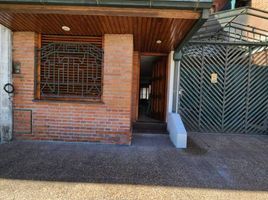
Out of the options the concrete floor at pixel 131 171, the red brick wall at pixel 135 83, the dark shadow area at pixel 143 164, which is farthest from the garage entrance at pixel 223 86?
the concrete floor at pixel 131 171

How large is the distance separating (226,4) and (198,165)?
859cm

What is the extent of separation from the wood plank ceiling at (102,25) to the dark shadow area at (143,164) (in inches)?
102

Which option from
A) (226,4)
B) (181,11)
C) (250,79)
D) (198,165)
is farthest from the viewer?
(226,4)

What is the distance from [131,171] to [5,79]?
372 cm

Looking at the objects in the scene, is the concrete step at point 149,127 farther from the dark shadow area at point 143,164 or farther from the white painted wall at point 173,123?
the dark shadow area at point 143,164

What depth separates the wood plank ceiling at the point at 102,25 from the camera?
3.63 m

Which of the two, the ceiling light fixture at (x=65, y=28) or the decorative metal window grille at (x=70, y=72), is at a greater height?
the ceiling light fixture at (x=65, y=28)

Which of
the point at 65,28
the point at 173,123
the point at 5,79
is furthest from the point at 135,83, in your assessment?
the point at 5,79

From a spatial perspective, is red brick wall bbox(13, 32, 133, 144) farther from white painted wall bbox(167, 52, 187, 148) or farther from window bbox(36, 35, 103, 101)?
white painted wall bbox(167, 52, 187, 148)

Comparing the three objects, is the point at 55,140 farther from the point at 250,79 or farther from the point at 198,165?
the point at 250,79

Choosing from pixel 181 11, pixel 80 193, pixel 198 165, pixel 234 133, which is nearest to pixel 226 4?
pixel 234 133

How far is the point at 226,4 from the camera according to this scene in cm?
924

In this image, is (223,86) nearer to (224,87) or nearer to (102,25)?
→ (224,87)

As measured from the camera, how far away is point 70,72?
4.88 metres
